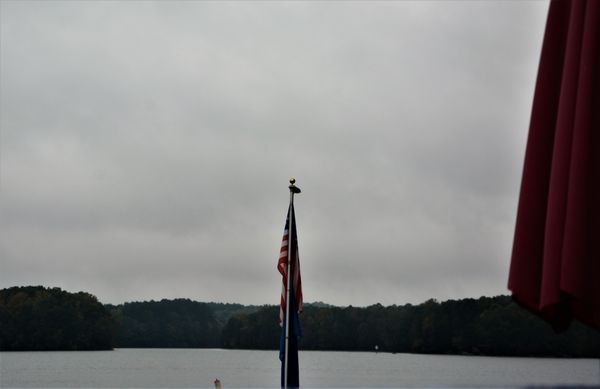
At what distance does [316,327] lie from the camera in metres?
173

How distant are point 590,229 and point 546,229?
20cm

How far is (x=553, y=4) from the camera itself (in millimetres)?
4543

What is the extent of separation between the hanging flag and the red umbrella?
7.76 meters

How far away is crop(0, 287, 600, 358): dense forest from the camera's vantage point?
138m

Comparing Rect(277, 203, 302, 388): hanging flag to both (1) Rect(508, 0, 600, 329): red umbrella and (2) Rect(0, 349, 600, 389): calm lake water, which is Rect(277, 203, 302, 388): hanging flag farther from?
(2) Rect(0, 349, 600, 389): calm lake water

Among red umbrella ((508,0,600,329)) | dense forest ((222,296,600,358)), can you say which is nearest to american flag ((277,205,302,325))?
red umbrella ((508,0,600,329))

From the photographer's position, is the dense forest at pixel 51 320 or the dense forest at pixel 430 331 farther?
the dense forest at pixel 51 320

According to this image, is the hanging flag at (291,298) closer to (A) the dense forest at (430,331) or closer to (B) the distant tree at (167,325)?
(A) the dense forest at (430,331)

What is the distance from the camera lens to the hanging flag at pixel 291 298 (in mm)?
12016

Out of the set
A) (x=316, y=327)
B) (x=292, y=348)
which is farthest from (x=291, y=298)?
(x=316, y=327)

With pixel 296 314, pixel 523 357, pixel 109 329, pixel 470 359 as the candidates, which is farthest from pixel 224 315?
pixel 296 314

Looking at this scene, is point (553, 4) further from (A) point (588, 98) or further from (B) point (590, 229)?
(B) point (590, 229)

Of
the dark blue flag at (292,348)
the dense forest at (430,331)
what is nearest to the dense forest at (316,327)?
the dense forest at (430,331)

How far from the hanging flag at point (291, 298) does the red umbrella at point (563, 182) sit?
7755 mm
